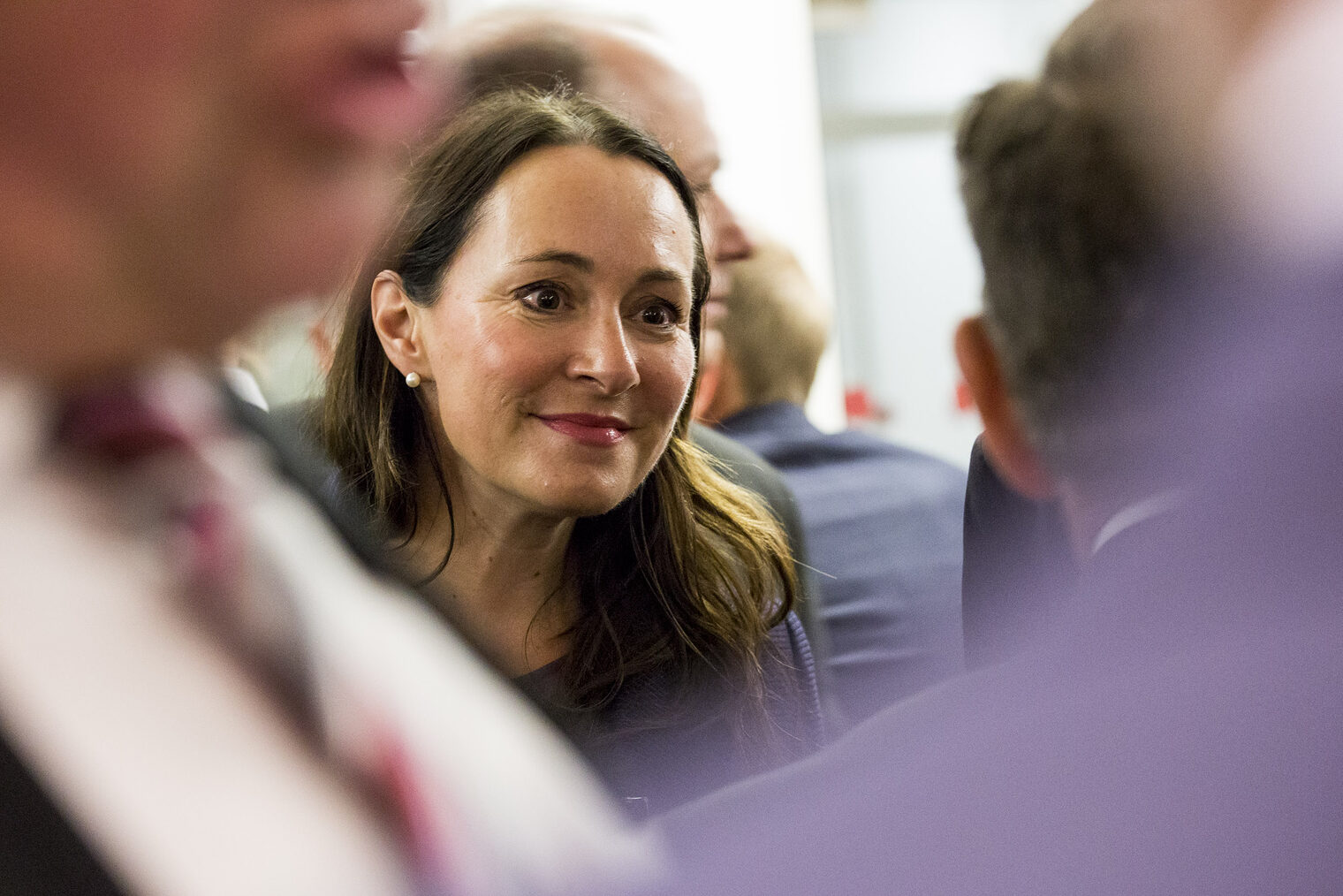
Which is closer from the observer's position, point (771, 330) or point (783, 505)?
point (783, 505)

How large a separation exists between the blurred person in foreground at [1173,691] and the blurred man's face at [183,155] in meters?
0.09

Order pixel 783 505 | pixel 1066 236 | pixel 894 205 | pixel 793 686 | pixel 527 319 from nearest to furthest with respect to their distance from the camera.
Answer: pixel 1066 236
pixel 527 319
pixel 793 686
pixel 783 505
pixel 894 205

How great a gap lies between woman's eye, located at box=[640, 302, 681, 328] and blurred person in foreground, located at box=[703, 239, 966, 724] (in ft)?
0.58

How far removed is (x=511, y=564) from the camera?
385 millimetres

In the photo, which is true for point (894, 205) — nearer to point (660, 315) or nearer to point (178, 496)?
point (660, 315)

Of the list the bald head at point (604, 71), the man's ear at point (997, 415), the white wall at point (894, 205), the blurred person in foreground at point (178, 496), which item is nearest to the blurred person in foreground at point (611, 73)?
the bald head at point (604, 71)

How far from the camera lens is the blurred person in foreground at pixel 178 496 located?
0.28ft

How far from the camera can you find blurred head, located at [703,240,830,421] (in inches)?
27.0

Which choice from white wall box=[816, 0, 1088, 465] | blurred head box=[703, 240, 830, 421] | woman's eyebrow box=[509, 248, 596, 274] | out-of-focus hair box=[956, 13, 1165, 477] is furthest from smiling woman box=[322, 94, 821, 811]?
white wall box=[816, 0, 1088, 465]

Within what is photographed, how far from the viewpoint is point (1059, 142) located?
0.23m

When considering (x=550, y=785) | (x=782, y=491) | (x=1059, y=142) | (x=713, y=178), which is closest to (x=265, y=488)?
(x=550, y=785)

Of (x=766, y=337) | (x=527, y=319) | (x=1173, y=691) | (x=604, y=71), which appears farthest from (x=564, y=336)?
(x=766, y=337)

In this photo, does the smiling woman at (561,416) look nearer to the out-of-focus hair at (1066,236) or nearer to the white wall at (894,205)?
the out-of-focus hair at (1066,236)

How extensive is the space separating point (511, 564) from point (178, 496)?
0.89 feet
